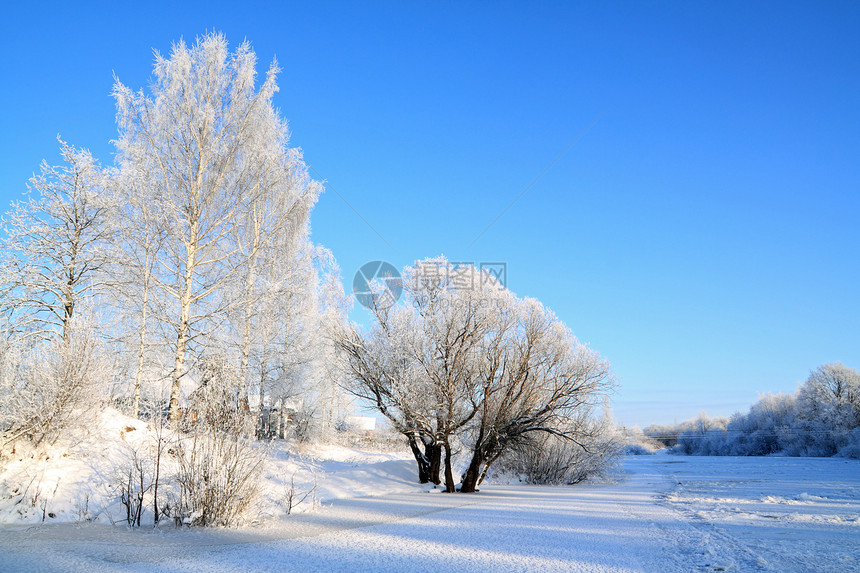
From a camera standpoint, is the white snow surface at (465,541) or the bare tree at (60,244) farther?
the bare tree at (60,244)

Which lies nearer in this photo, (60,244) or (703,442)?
(60,244)

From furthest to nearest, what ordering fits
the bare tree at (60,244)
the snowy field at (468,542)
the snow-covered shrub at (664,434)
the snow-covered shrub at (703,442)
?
the snow-covered shrub at (664,434) → the snow-covered shrub at (703,442) → the bare tree at (60,244) → the snowy field at (468,542)

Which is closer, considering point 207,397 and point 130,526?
point 130,526

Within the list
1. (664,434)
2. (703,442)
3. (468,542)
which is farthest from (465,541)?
(664,434)

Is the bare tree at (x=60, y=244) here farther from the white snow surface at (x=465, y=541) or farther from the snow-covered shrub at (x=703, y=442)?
the snow-covered shrub at (x=703, y=442)

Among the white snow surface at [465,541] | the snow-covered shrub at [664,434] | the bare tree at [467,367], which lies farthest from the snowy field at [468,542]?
the snow-covered shrub at [664,434]

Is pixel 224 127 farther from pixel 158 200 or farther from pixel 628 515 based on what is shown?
pixel 628 515

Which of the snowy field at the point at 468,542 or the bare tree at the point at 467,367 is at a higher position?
the bare tree at the point at 467,367

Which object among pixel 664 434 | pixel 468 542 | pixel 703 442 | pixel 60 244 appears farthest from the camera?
pixel 664 434

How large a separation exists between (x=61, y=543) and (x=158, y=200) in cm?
919

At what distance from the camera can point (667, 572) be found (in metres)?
4.48

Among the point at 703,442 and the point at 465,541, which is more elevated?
the point at 465,541

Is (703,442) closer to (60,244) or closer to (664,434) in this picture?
(664,434)

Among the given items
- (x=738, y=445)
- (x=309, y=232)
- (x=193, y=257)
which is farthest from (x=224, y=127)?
(x=738, y=445)
